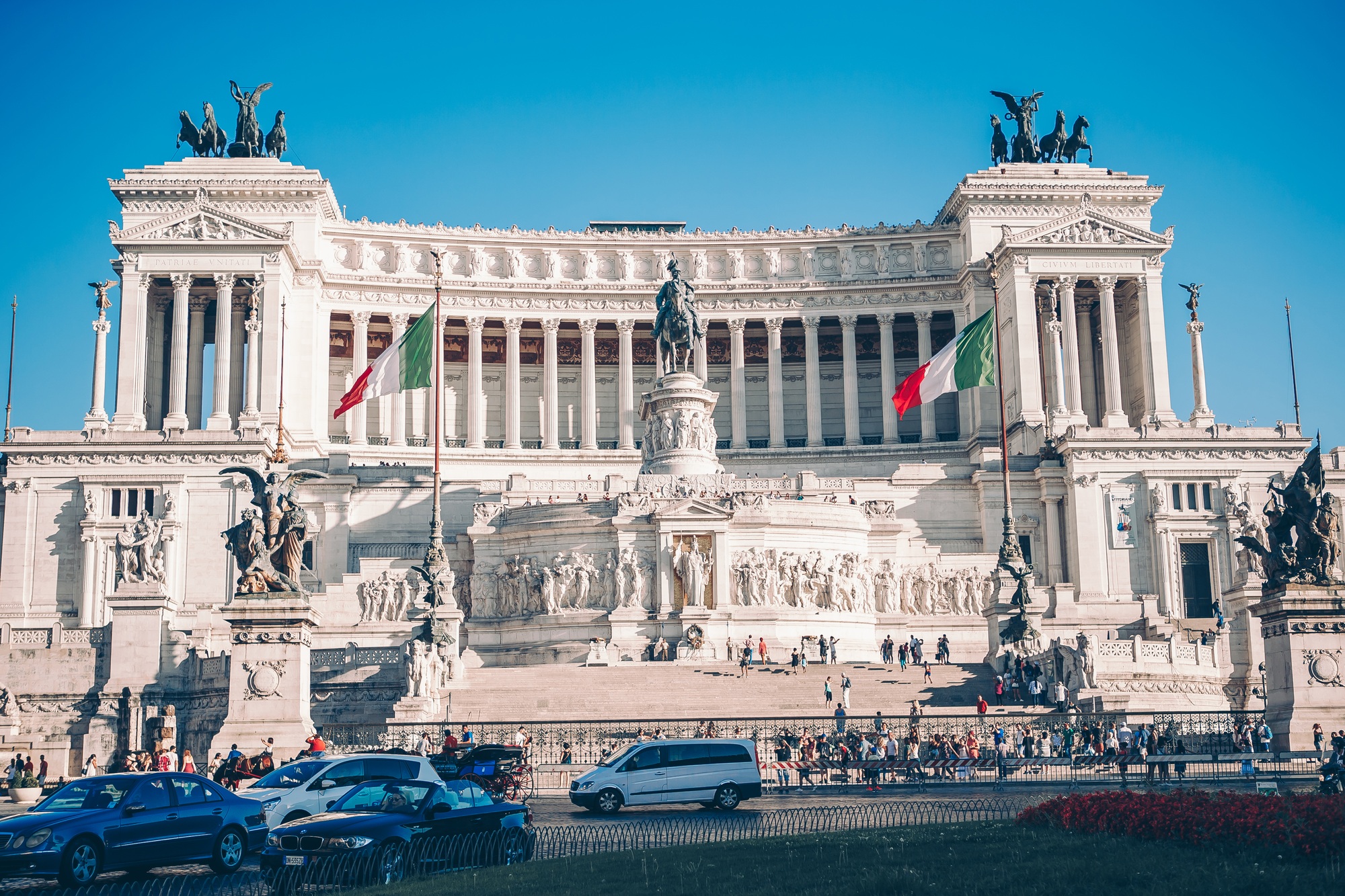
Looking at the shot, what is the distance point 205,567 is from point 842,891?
5878 cm

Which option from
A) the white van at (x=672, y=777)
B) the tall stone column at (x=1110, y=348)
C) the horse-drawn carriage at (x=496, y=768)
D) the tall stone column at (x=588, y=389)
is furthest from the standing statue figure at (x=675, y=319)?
the white van at (x=672, y=777)

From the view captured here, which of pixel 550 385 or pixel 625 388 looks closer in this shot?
pixel 550 385

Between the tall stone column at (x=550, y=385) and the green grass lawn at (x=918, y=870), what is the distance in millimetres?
71615

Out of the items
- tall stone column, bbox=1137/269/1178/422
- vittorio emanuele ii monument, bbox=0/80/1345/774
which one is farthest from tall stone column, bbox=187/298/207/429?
tall stone column, bbox=1137/269/1178/422

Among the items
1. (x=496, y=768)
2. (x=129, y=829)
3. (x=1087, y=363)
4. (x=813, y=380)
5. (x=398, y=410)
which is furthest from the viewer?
(x=813, y=380)

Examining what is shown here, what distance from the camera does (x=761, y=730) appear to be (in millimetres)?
39750

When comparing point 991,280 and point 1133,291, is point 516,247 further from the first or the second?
point 1133,291

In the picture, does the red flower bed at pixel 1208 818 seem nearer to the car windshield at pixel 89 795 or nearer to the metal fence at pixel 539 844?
the metal fence at pixel 539 844

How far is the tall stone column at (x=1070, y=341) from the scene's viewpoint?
88.4 meters

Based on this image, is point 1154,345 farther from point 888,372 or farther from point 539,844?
point 539,844

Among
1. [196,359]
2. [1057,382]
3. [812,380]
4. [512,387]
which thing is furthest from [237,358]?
[1057,382]

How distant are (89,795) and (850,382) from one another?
7572 cm

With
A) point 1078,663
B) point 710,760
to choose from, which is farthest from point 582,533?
point 710,760

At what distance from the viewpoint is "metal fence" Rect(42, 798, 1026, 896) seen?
20.2m
